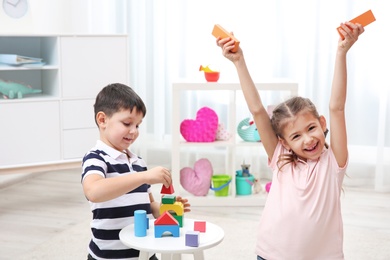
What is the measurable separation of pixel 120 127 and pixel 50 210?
164 cm

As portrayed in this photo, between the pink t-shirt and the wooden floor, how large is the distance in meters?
1.34

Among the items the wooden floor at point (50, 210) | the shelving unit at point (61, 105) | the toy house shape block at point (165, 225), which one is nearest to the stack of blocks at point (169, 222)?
the toy house shape block at point (165, 225)

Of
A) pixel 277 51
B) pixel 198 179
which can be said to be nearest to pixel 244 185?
pixel 198 179

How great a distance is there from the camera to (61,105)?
3.24 m

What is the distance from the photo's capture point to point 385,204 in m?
3.25

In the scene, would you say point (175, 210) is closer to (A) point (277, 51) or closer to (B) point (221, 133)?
(B) point (221, 133)

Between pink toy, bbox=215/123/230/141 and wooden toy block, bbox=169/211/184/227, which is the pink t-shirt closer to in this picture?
wooden toy block, bbox=169/211/184/227

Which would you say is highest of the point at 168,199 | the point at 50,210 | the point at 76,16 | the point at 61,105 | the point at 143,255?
the point at 76,16

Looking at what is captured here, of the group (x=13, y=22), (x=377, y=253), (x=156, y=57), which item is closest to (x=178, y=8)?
(x=156, y=57)

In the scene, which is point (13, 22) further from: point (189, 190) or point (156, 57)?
point (189, 190)

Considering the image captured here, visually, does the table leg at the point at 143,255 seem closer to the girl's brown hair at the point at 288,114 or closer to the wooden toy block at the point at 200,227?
the wooden toy block at the point at 200,227

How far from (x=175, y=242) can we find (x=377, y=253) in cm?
Answer: 132

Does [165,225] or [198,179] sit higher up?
[165,225]

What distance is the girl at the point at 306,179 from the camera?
153 cm
